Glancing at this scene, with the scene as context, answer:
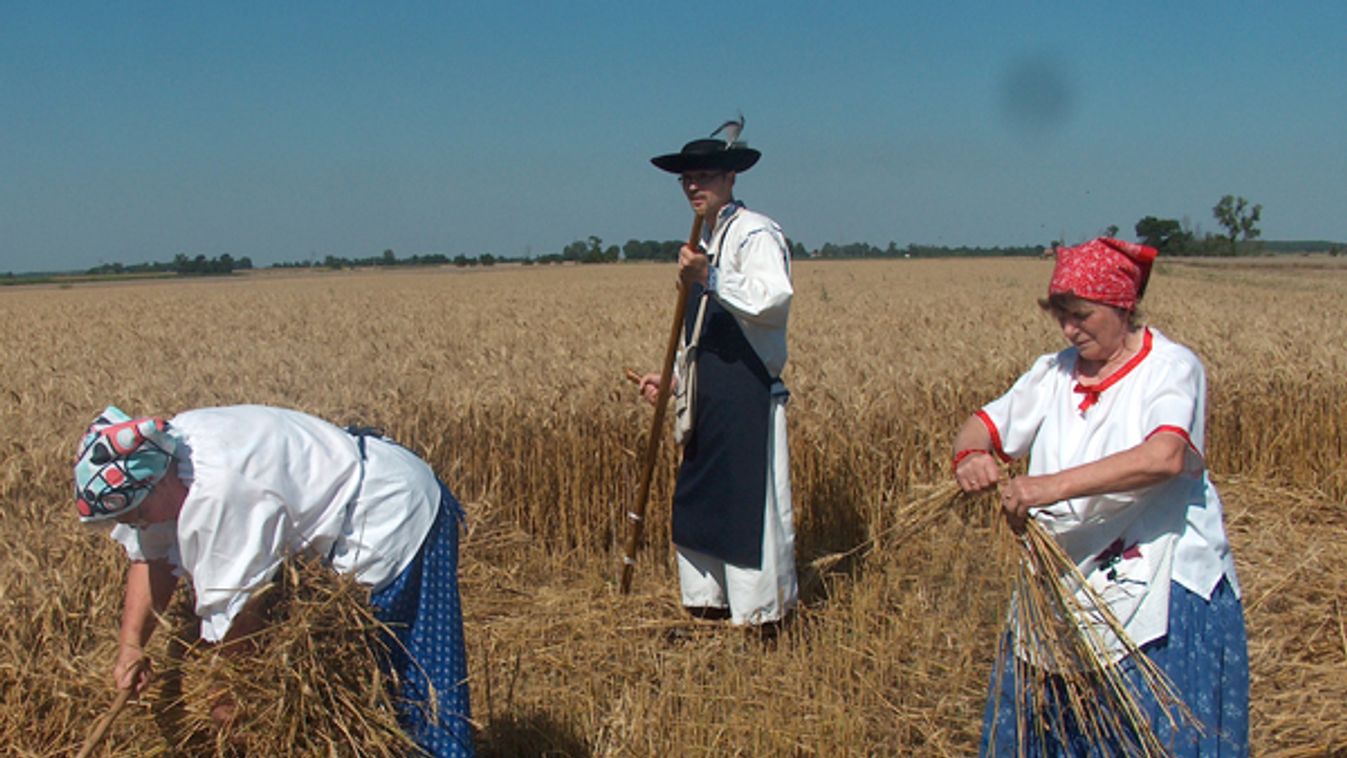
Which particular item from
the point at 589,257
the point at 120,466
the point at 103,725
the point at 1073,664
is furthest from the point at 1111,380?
the point at 589,257

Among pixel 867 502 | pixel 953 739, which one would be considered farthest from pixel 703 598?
pixel 867 502

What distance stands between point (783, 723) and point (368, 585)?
5.66 ft

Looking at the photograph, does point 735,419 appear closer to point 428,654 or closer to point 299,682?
point 428,654

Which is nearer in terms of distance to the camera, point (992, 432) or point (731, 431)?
point (992, 432)

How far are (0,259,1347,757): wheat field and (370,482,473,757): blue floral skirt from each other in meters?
0.22

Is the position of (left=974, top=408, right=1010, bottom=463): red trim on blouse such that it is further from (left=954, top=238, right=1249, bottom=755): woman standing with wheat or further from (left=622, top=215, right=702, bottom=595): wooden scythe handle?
(left=622, top=215, right=702, bottom=595): wooden scythe handle

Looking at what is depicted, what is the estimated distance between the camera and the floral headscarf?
210 cm

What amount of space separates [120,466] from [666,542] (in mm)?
3652

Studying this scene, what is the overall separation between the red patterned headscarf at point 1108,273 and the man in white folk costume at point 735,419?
1.63m

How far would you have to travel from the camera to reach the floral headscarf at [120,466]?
210cm

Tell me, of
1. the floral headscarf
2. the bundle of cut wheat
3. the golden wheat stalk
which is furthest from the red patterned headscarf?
the floral headscarf

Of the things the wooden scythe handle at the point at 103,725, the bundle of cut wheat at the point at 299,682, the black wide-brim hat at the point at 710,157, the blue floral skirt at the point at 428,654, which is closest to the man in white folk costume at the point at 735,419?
the black wide-brim hat at the point at 710,157

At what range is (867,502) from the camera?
578 centimetres

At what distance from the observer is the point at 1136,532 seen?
2484mm
